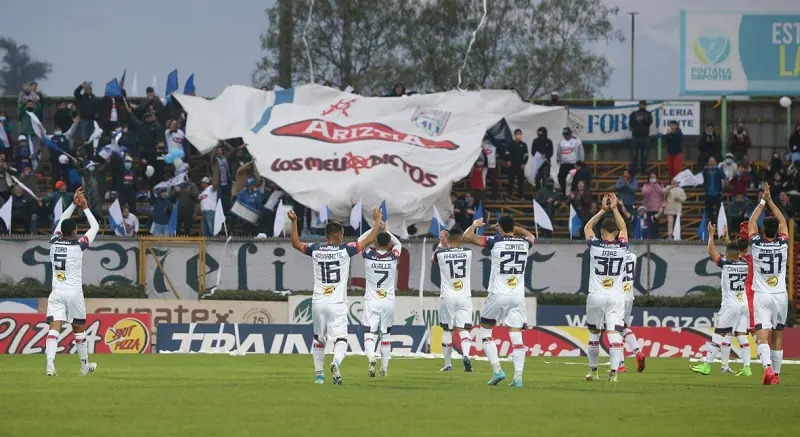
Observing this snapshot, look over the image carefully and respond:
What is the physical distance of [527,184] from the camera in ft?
145

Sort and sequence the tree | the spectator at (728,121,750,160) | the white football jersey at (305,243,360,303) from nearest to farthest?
the white football jersey at (305,243,360,303) < the spectator at (728,121,750,160) < the tree

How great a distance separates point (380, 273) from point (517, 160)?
59.7 feet

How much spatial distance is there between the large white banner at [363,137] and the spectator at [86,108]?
114 inches

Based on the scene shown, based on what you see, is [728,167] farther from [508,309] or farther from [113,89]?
[508,309]

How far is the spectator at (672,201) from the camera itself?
40375mm

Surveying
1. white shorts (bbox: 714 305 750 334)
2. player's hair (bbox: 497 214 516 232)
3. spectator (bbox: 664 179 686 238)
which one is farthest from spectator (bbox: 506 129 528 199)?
player's hair (bbox: 497 214 516 232)

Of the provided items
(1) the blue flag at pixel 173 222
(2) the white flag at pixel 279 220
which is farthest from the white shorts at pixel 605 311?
(1) the blue flag at pixel 173 222

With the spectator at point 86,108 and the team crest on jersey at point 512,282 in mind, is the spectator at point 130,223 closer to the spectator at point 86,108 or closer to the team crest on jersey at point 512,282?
the spectator at point 86,108

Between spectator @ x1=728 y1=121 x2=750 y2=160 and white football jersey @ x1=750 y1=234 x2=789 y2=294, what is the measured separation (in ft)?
72.8

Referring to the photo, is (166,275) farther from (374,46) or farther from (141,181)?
(374,46)

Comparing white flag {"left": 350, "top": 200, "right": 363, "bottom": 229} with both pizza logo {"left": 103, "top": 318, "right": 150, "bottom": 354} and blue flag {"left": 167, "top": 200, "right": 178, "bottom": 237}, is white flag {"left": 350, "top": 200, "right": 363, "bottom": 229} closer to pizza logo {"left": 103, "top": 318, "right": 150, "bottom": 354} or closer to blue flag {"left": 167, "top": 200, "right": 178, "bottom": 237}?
blue flag {"left": 167, "top": 200, "right": 178, "bottom": 237}

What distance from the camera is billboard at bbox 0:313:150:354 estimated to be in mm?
33719

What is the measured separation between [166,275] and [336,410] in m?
22.6

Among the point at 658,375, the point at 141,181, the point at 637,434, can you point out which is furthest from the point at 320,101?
the point at 637,434
